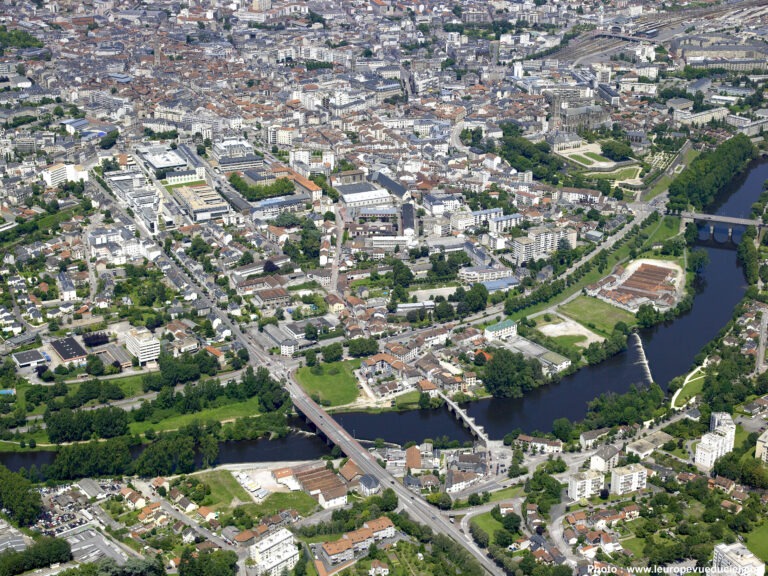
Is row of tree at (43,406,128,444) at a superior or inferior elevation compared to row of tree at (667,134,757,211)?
inferior

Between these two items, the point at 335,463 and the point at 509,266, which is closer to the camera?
the point at 335,463

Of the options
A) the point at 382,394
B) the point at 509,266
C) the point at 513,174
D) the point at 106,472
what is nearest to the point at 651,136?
the point at 513,174

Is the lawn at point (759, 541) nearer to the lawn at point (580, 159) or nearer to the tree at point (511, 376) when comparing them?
the tree at point (511, 376)

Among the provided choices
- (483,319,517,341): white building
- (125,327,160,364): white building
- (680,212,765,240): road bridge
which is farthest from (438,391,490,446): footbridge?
(680,212,765,240): road bridge

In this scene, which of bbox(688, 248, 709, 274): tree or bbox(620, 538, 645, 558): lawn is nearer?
bbox(620, 538, 645, 558): lawn

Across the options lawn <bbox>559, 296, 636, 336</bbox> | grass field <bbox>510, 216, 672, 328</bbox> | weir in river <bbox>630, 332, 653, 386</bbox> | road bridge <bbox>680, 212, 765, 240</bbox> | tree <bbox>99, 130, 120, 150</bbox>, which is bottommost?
weir in river <bbox>630, 332, 653, 386</bbox>

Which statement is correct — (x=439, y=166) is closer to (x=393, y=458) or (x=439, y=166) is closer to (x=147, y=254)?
(x=147, y=254)

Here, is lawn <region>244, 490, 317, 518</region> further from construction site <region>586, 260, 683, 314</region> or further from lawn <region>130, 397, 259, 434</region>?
construction site <region>586, 260, 683, 314</region>
